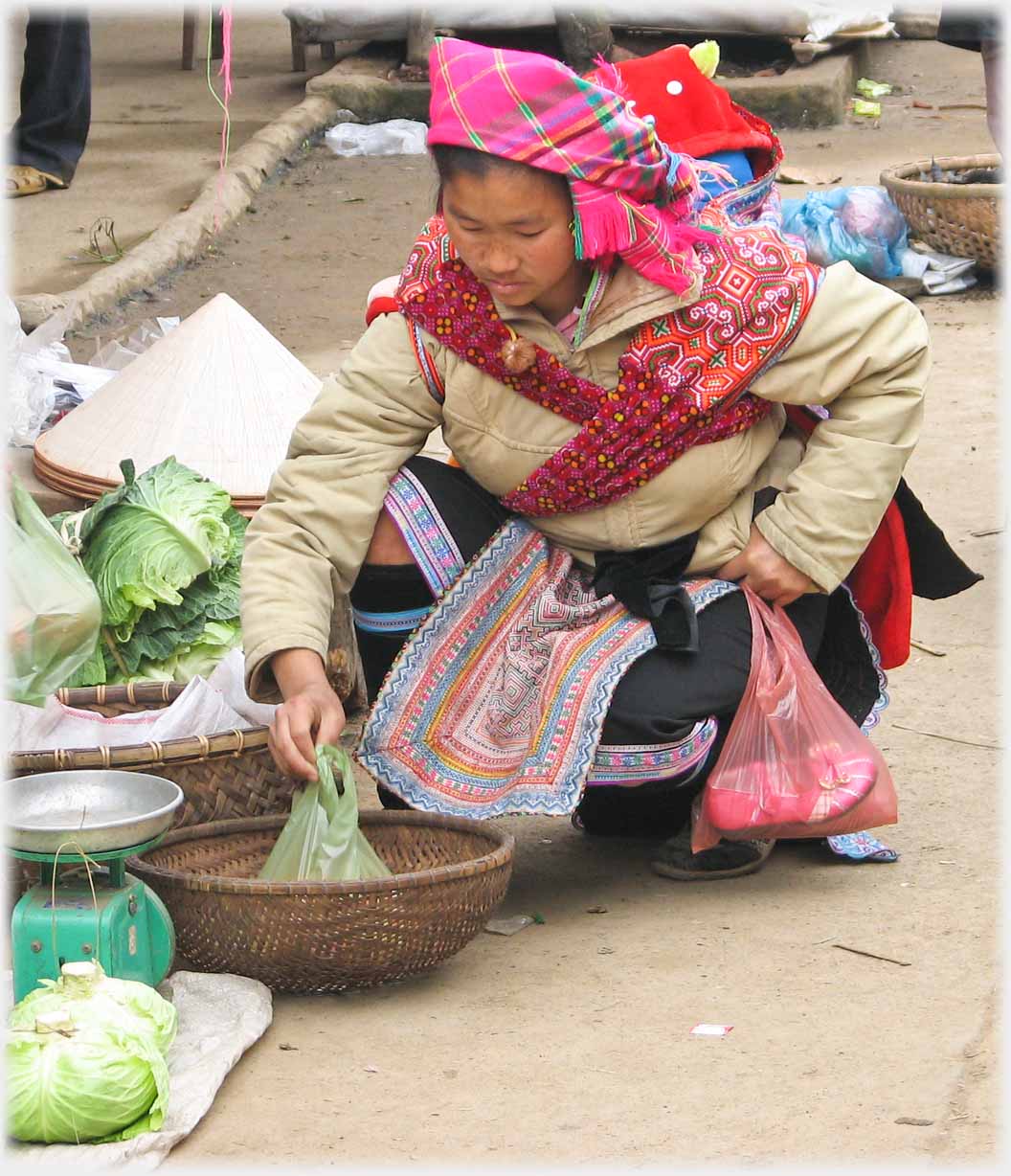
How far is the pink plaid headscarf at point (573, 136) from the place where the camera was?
240 centimetres

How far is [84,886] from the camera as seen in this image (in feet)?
7.41

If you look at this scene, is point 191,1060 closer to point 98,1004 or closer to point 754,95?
point 98,1004

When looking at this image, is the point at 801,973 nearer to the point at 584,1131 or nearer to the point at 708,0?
the point at 584,1131

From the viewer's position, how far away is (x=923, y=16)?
35.8 ft

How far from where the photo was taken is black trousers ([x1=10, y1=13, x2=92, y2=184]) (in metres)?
6.98

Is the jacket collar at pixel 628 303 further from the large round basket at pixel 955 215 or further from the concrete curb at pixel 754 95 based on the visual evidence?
the concrete curb at pixel 754 95

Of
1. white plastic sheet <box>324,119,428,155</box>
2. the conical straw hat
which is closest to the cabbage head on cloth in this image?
the conical straw hat

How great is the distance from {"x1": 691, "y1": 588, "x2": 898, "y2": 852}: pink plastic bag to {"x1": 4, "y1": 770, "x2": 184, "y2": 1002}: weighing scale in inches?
33.3

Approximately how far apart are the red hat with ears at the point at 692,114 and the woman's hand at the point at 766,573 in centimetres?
94

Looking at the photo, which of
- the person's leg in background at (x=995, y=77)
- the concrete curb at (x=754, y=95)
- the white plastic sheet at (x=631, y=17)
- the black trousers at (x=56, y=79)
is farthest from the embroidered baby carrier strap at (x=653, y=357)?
the white plastic sheet at (x=631, y=17)

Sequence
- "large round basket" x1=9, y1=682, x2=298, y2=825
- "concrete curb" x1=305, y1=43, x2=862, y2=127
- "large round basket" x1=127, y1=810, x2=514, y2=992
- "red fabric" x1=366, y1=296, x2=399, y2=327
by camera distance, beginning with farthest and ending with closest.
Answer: "concrete curb" x1=305, y1=43, x2=862, y2=127 < "red fabric" x1=366, y1=296, x2=399, y2=327 < "large round basket" x1=9, y1=682, x2=298, y2=825 < "large round basket" x1=127, y1=810, x2=514, y2=992

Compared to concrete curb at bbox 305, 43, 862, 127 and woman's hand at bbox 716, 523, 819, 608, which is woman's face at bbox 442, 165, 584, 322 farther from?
concrete curb at bbox 305, 43, 862, 127

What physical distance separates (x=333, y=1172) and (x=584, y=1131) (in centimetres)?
29

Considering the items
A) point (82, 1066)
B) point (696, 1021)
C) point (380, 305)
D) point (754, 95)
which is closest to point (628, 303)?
point (380, 305)
